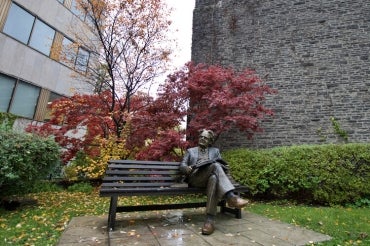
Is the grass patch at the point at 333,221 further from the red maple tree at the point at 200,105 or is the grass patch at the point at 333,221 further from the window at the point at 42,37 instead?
the window at the point at 42,37

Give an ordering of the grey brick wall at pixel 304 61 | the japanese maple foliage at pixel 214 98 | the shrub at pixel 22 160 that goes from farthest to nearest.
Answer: the grey brick wall at pixel 304 61, the japanese maple foliage at pixel 214 98, the shrub at pixel 22 160

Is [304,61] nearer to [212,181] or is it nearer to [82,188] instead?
[212,181]

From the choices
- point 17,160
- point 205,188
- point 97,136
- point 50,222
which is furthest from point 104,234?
point 97,136

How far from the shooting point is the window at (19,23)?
34.0 ft

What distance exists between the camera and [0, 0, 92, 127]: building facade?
33.8 feet

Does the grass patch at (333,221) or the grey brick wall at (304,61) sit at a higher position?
the grey brick wall at (304,61)

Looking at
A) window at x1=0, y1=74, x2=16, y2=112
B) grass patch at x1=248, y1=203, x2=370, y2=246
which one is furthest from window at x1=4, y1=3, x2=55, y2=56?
grass patch at x1=248, y1=203, x2=370, y2=246

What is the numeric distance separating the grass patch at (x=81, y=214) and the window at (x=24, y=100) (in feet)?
20.9

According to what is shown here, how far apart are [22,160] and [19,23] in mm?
8735

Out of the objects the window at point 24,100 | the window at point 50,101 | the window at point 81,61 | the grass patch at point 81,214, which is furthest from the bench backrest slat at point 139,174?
the window at point 50,101

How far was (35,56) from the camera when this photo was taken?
11.6 m

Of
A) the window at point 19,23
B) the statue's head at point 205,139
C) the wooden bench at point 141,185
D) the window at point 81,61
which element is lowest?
the wooden bench at point 141,185

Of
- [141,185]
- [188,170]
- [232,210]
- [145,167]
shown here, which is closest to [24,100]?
[145,167]

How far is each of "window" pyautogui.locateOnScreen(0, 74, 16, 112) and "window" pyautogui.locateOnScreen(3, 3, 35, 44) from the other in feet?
6.08
